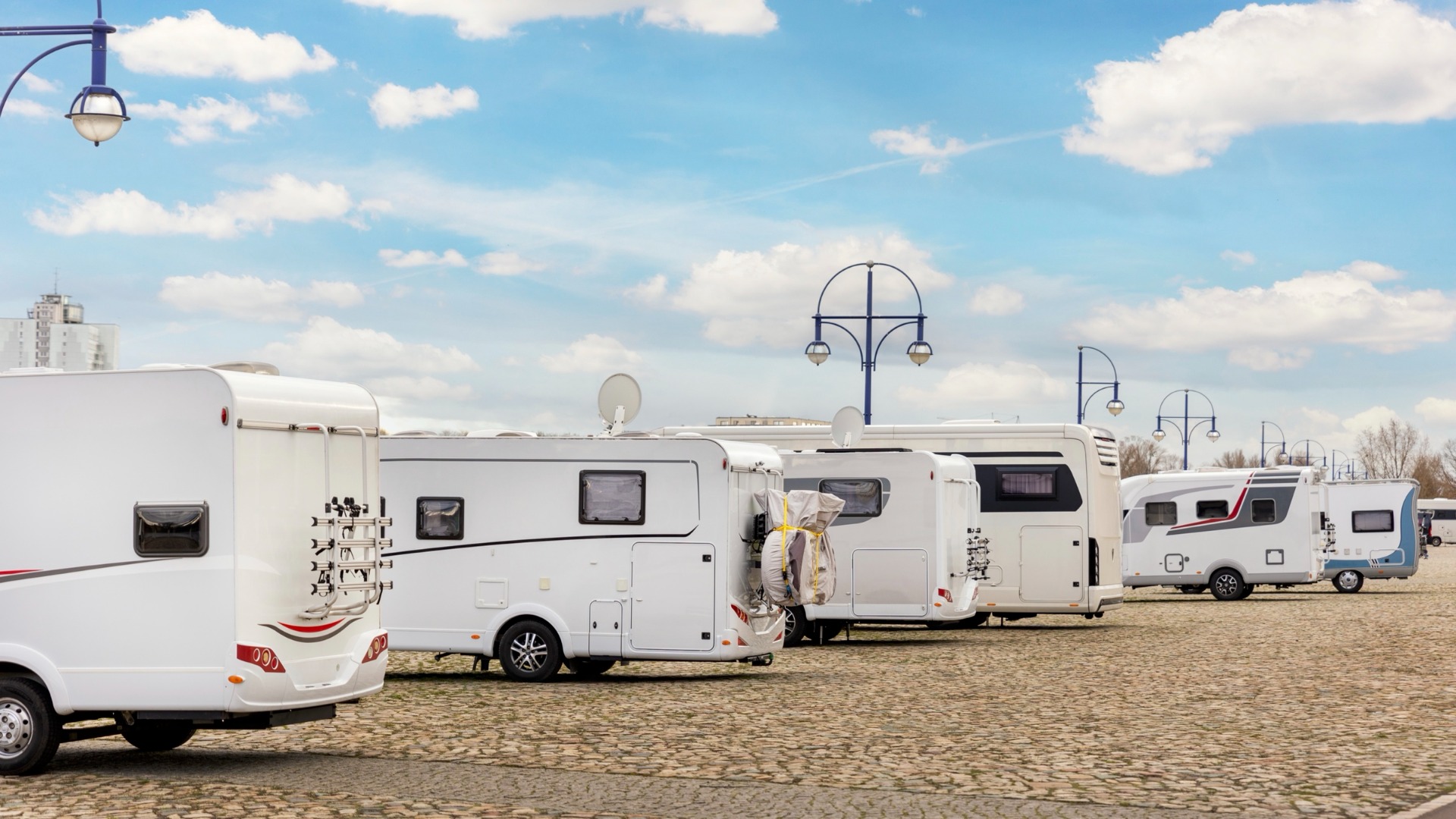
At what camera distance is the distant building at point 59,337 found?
42.3m

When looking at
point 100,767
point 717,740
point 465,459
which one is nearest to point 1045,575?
point 465,459

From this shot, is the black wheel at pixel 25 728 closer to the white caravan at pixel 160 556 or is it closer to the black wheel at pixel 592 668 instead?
the white caravan at pixel 160 556

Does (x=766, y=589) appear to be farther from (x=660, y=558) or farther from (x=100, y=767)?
(x=100, y=767)

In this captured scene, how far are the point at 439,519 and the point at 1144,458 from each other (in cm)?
11939

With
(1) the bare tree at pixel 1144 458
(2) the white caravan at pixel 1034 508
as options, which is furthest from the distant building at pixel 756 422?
(1) the bare tree at pixel 1144 458

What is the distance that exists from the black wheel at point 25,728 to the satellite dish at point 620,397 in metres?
9.88

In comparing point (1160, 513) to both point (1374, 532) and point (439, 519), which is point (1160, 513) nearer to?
point (1374, 532)

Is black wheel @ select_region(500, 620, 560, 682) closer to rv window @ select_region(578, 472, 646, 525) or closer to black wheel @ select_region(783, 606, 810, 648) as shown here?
rv window @ select_region(578, 472, 646, 525)

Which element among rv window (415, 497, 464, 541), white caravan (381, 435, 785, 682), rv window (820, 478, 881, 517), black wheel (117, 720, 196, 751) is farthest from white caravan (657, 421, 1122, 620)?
black wheel (117, 720, 196, 751)

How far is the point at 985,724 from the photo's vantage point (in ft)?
46.8

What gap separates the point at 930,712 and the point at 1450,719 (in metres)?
4.63

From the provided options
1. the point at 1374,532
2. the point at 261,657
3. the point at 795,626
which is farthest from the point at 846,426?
the point at 1374,532

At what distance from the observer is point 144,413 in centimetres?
1134

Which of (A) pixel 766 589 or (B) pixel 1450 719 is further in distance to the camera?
(A) pixel 766 589
